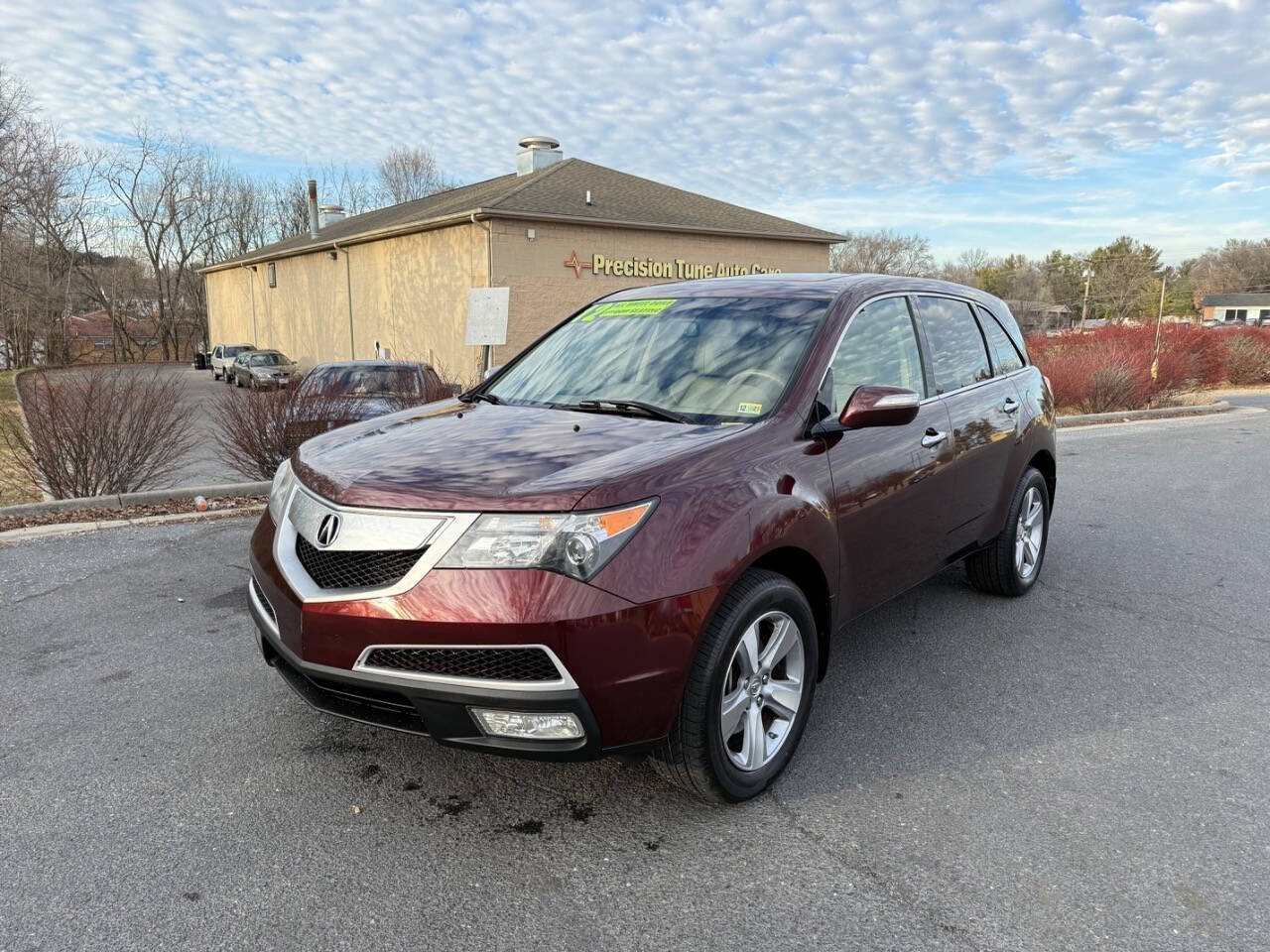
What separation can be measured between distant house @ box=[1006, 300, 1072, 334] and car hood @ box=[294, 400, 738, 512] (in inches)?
2494

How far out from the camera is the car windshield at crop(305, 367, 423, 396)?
31.9ft

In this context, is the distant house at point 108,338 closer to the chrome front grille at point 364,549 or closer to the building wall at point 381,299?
the building wall at point 381,299

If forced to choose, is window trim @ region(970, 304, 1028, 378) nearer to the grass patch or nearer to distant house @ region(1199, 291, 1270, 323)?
the grass patch

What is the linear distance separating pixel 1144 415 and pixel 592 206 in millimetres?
14596

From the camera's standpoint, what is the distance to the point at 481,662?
2449 mm

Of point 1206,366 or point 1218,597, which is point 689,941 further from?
point 1206,366

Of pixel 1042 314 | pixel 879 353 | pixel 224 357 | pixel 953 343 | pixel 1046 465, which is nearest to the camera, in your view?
pixel 879 353

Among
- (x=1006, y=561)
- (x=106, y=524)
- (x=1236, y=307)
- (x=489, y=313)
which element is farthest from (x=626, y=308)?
(x=1236, y=307)

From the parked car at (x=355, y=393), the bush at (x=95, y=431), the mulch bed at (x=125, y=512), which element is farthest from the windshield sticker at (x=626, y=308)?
the bush at (x=95, y=431)

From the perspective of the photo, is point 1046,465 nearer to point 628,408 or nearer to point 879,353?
point 879,353

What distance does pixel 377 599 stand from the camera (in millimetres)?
2523

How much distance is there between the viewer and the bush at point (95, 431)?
7535 millimetres

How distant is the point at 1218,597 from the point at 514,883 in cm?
486

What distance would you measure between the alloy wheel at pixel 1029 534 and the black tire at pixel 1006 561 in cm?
2
